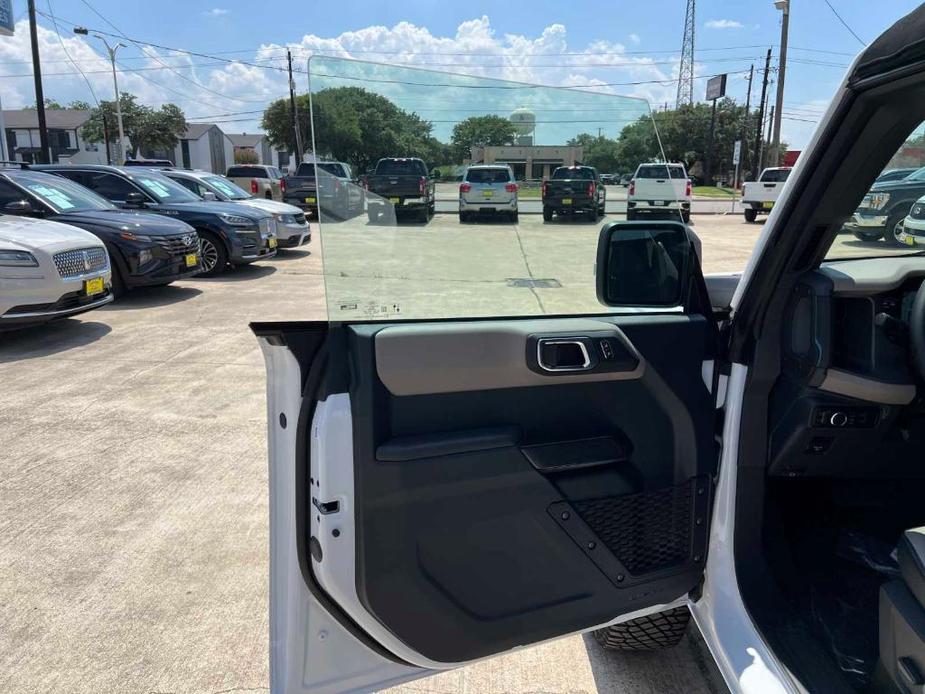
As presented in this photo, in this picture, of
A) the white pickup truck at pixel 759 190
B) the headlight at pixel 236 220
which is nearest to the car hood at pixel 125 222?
the headlight at pixel 236 220

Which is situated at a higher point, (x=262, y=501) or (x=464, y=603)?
(x=464, y=603)

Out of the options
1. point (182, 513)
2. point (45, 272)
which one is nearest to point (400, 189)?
point (182, 513)

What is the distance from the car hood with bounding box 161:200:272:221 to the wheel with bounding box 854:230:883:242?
10.3 metres

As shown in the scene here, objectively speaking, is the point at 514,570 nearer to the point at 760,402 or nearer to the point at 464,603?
the point at 464,603

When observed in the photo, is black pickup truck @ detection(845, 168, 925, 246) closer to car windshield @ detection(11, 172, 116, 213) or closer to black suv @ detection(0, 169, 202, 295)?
black suv @ detection(0, 169, 202, 295)

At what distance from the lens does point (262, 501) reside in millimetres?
3699

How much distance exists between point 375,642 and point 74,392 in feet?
15.6

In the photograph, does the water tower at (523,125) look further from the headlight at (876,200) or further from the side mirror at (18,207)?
the side mirror at (18,207)

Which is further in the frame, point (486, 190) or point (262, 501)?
point (262, 501)

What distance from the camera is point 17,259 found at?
Result: 20.9ft

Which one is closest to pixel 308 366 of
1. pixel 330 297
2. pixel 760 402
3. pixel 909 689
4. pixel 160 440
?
pixel 330 297

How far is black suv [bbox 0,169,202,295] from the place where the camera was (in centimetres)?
811

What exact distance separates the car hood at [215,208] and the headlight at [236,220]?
0.08 m

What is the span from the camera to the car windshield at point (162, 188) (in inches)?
427
